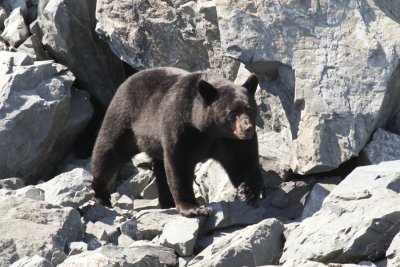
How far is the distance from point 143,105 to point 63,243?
281 cm

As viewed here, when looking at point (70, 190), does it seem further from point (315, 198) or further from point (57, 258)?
point (315, 198)

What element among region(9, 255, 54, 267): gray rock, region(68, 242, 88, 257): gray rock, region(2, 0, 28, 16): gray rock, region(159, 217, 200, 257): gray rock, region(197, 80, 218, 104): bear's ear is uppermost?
region(2, 0, 28, 16): gray rock

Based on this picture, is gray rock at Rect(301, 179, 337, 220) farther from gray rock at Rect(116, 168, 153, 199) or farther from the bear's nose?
gray rock at Rect(116, 168, 153, 199)

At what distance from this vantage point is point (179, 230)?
996cm

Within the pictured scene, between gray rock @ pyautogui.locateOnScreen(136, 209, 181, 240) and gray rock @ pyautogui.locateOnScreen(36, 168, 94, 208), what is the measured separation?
75 cm

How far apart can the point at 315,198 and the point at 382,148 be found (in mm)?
1034

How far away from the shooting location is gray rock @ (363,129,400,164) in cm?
1121

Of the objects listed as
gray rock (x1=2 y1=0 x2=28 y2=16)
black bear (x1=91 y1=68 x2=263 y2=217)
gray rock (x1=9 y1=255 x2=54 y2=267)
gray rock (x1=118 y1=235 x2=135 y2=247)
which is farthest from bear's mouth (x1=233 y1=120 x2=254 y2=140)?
gray rock (x1=2 y1=0 x2=28 y2=16)

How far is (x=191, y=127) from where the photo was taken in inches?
441

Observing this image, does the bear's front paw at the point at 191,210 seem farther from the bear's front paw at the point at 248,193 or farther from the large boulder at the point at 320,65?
the large boulder at the point at 320,65

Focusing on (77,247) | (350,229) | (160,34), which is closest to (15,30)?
(160,34)

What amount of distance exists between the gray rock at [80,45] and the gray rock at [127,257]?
5311mm

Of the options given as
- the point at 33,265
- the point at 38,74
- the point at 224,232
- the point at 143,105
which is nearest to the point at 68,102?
the point at 38,74

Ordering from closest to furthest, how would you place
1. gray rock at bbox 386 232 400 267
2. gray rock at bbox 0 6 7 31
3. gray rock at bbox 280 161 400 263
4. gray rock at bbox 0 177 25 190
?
gray rock at bbox 386 232 400 267 → gray rock at bbox 280 161 400 263 → gray rock at bbox 0 177 25 190 → gray rock at bbox 0 6 7 31
